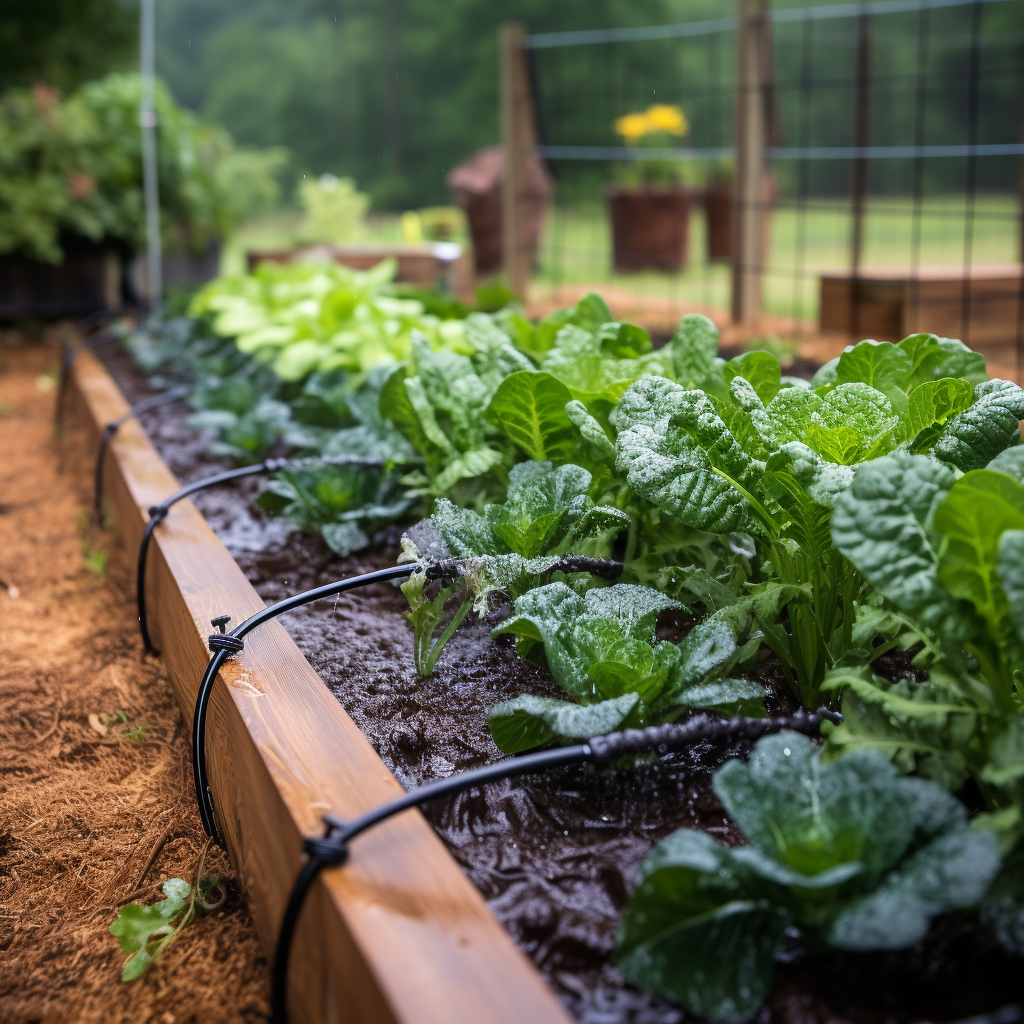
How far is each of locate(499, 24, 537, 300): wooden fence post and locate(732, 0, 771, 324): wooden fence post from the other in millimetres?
983

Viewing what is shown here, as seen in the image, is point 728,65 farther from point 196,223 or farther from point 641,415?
point 641,415

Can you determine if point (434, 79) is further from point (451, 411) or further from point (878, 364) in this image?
point (878, 364)

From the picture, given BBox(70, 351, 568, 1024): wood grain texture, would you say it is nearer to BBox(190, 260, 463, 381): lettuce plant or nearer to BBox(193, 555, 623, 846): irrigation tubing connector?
BBox(193, 555, 623, 846): irrigation tubing connector

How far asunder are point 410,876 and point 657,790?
299mm

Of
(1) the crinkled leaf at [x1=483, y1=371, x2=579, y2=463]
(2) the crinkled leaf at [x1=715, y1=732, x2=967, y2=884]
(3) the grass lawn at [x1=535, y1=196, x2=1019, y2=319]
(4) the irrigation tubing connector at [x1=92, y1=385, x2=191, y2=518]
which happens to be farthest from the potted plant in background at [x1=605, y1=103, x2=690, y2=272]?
(2) the crinkled leaf at [x1=715, y1=732, x2=967, y2=884]

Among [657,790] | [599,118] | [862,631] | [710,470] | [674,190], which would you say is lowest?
[657,790]

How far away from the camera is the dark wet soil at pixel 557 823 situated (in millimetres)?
729

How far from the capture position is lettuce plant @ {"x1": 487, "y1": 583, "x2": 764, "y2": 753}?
0.97m

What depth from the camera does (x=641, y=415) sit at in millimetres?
1200

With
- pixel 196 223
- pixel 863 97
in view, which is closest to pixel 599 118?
pixel 196 223

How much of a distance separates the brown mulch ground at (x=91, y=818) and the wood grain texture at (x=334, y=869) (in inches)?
2.4

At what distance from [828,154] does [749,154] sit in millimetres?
478

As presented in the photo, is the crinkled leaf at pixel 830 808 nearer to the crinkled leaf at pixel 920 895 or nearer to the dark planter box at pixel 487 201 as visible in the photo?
the crinkled leaf at pixel 920 895

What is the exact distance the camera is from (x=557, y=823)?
964 millimetres
